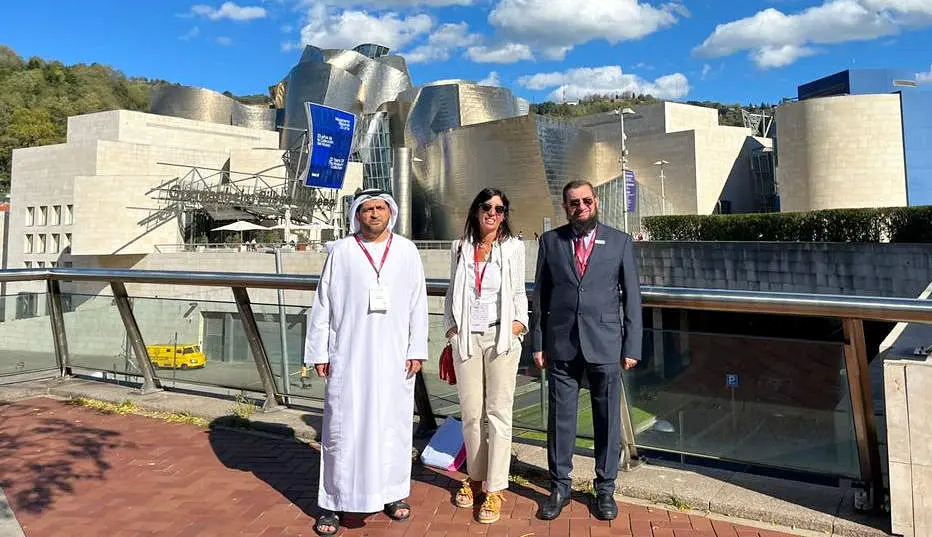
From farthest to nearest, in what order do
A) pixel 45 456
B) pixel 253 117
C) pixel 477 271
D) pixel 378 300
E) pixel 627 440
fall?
pixel 253 117
pixel 45 456
pixel 627 440
pixel 477 271
pixel 378 300

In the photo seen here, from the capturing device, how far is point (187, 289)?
91.1ft

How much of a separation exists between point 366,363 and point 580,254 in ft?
4.06

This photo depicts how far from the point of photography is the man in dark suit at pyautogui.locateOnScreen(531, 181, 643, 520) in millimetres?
2988

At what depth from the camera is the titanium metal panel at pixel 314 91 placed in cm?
5800

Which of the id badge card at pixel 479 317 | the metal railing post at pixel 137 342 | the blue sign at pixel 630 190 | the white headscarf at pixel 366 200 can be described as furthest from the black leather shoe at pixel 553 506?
the blue sign at pixel 630 190

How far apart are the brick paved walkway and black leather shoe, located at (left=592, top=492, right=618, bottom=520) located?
0.04 m

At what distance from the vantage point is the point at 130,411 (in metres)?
5.01

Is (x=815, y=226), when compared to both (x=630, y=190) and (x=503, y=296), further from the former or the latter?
(x=503, y=296)

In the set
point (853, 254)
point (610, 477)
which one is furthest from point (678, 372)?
point (853, 254)

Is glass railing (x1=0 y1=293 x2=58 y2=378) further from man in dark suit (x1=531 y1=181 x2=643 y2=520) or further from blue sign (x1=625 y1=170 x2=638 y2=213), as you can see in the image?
blue sign (x1=625 y1=170 x2=638 y2=213)

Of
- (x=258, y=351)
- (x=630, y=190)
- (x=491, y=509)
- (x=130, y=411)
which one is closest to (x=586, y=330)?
(x=491, y=509)

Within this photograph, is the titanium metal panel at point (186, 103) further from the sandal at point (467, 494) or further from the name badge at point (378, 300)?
the sandal at point (467, 494)

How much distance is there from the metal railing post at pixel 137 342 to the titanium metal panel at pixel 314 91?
178ft

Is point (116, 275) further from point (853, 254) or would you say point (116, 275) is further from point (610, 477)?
point (853, 254)
